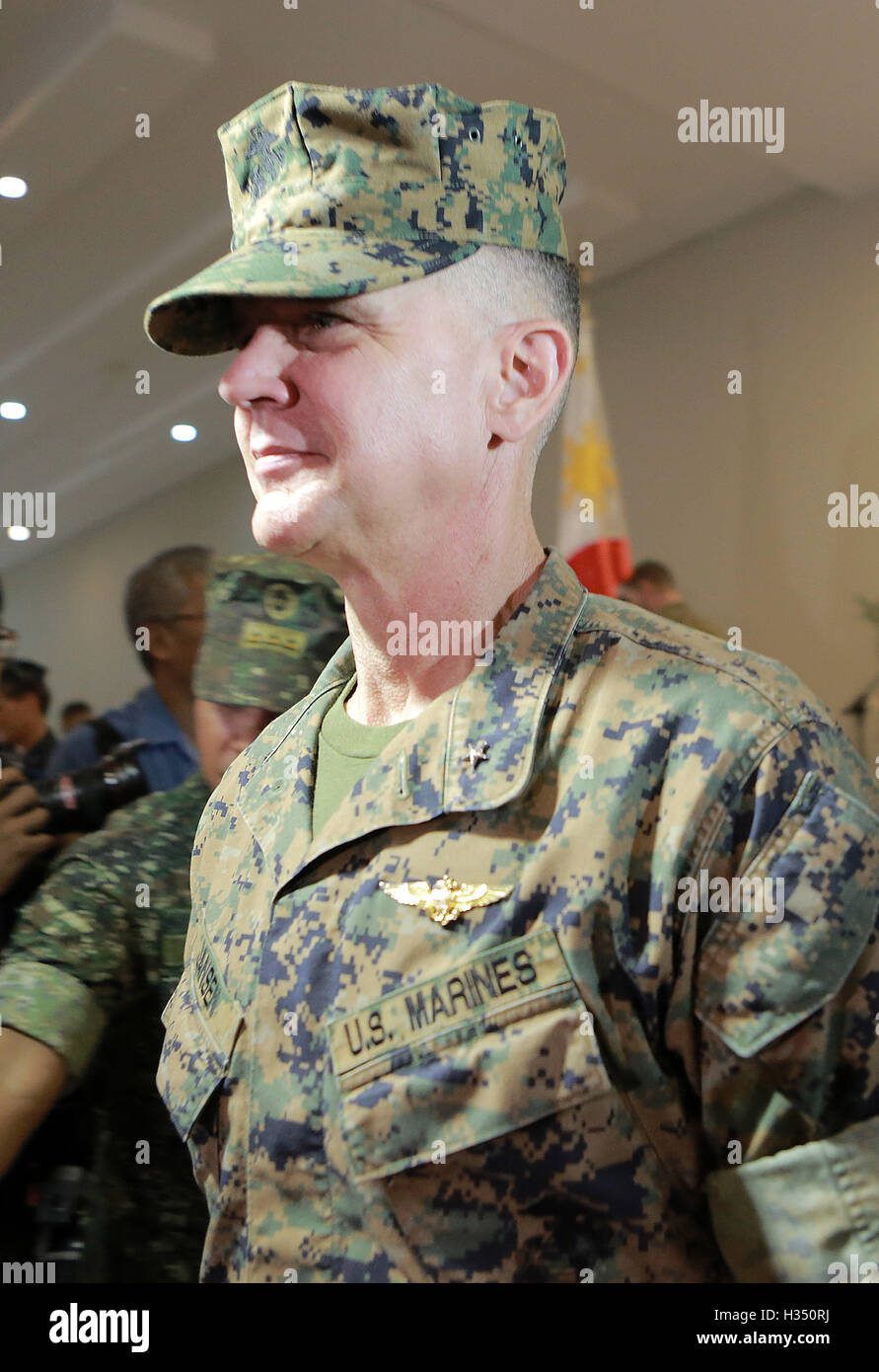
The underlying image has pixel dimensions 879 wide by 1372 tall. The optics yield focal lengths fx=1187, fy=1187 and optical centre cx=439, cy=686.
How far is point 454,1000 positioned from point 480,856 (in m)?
0.10

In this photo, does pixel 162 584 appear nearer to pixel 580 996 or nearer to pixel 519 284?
pixel 519 284

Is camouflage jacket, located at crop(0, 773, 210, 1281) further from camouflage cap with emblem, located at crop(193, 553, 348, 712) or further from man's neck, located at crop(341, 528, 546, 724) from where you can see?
man's neck, located at crop(341, 528, 546, 724)

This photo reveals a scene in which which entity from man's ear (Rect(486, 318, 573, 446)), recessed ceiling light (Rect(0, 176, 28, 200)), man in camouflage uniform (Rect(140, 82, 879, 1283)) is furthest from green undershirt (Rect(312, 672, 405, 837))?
recessed ceiling light (Rect(0, 176, 28, 200))

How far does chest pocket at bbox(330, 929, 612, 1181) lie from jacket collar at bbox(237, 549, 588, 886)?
0.13 metres

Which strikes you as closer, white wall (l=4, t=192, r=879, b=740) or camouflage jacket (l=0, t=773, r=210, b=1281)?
camouflage jacket (l=0, t=773, r=210, b=1281)

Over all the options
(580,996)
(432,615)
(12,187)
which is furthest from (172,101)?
(580,996)

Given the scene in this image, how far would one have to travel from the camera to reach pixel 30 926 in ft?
4.09

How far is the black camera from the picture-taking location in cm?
128

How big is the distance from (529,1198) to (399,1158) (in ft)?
0.31

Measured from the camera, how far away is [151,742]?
1315 mm

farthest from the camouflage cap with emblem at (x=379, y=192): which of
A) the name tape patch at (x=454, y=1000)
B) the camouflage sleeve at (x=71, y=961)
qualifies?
the camouflage sleeve at (x=71, y=961)

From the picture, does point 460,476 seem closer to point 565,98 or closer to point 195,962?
point 195,962

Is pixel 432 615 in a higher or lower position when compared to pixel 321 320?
lower

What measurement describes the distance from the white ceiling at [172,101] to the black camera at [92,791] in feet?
0.81
